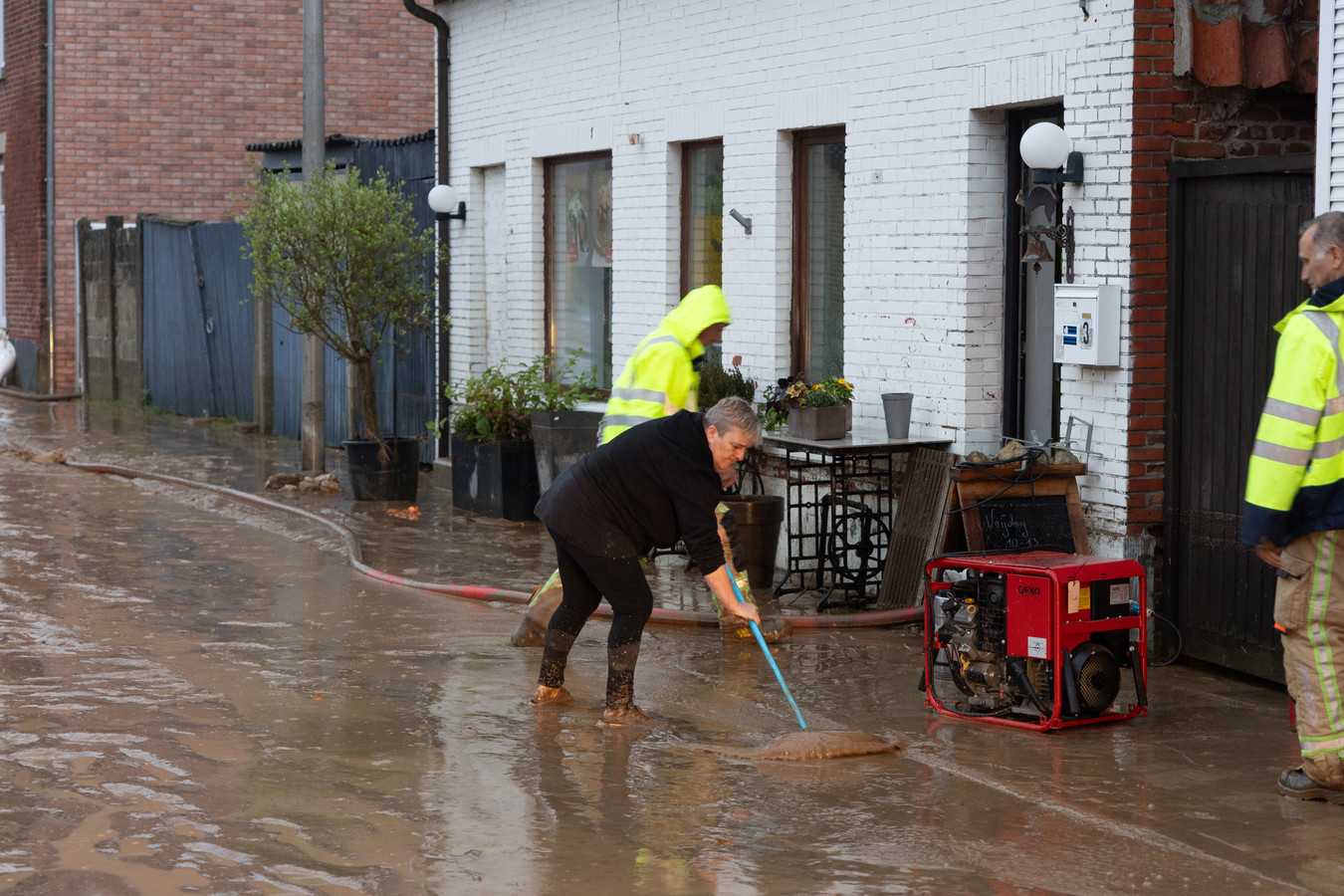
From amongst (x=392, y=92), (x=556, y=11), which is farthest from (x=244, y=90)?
(x=556, y=11)

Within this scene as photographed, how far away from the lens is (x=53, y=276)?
80.2 ft

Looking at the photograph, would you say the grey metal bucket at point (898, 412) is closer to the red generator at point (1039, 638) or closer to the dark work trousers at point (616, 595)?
the red generator at point (1039, 638)

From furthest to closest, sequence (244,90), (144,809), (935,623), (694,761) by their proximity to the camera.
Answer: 1. (244,90)
2. (935,623)
3. (694,761)
4. (144,809)

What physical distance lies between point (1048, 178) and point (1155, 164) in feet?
1.75

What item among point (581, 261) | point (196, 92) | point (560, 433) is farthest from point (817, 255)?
point (196, 92)

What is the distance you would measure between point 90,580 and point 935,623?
17.9 ft

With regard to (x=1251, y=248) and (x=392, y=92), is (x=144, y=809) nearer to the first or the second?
(x=1251, y=248)

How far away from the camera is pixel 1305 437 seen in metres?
5.80

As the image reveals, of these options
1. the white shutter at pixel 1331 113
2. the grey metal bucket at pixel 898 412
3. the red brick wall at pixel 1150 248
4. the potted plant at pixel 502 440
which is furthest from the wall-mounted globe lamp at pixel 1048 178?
the potted plant at pixel 502 440

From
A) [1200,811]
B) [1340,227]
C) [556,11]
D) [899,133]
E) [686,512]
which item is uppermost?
[556,11]

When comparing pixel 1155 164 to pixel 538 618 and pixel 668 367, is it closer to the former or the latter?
pixel 668 367

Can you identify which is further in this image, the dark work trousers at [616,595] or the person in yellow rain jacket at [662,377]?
the person in yellow rain jacket at [662,377]

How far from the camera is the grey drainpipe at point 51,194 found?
23547 mm

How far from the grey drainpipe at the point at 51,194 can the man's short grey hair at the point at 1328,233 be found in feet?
69.3
